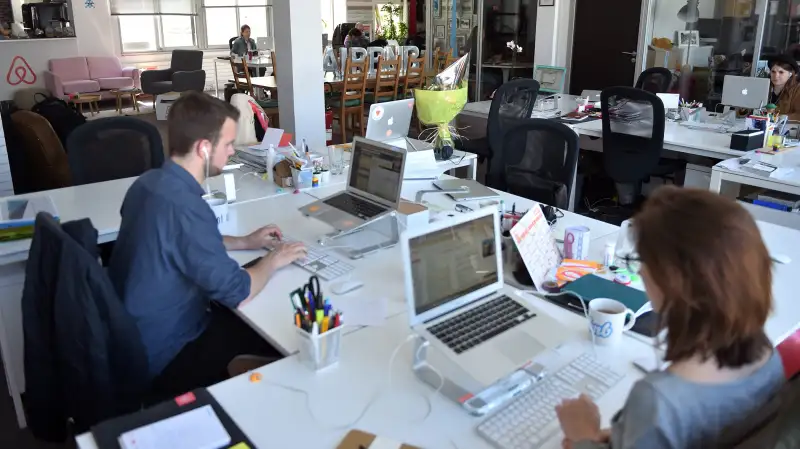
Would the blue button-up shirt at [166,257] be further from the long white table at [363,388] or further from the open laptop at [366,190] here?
the open laptop at [366,190]

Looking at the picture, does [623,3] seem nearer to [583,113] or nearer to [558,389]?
[583,113]

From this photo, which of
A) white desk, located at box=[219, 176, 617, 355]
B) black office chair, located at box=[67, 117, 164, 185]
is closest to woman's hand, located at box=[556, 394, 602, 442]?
white desk, located at box=[219, 176, 617, 355]

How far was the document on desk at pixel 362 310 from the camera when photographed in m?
1.84

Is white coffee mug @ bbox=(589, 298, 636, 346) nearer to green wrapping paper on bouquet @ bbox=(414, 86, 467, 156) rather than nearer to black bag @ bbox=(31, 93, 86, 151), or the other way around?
green wrapping paper on bouquet @ bbox=(414, 86, 467, 156)

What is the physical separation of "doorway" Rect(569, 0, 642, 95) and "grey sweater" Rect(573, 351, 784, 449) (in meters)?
6.66

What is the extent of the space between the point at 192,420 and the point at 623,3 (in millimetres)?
7043

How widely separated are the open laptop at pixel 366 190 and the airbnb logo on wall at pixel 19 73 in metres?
7.99

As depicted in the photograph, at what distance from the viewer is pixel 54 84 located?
888 centimetres

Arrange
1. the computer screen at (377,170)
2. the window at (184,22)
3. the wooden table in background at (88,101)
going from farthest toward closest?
the window at (184,22)
the wooden table in background at (88,101)
the computer screen at (377,170)

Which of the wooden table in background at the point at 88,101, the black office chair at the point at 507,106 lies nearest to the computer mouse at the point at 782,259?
the black office chair at the point at 507,106

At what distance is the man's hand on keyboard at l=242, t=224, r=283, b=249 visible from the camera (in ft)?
7.78

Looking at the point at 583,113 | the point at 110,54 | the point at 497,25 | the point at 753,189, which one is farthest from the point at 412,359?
the point at 110,54

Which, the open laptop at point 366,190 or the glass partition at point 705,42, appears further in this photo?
the glass partition at point 705,42

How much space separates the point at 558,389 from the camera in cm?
153
